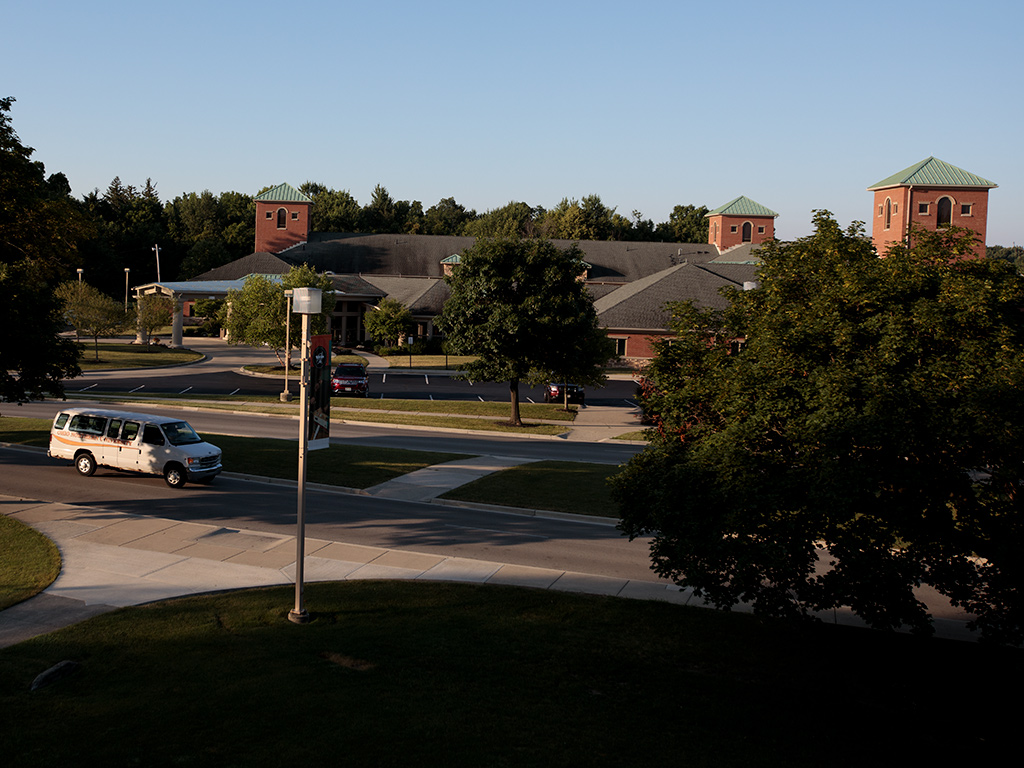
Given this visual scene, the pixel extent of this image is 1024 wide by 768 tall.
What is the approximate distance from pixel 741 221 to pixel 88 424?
88.3 meters

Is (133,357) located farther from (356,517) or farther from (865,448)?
(865,448)

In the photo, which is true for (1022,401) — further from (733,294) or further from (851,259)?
(733,294)

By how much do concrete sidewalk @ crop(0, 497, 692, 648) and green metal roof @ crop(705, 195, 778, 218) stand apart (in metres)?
89.3

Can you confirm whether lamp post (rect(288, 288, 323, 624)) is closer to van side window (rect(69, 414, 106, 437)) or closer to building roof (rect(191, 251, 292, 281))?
van side window (rect(69, 414, 106, 437))

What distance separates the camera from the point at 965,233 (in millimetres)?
11617

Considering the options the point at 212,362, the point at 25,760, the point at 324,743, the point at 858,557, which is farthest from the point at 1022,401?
the point at 212,362

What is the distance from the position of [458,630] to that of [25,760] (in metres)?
5.69

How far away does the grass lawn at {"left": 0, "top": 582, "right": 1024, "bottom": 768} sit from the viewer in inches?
318

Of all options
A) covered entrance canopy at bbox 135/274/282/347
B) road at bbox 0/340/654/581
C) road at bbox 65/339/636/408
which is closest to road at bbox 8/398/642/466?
road at bbox 0/340/654/581

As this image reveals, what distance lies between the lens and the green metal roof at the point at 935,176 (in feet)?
223

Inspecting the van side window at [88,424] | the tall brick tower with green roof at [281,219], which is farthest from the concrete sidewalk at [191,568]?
the tall brick tower with green roof at [281,219]

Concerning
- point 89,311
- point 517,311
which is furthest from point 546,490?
point 89,311

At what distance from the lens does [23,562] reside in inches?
582

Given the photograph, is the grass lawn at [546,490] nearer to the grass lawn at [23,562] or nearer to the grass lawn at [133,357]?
the grass lawn at [23,562]
